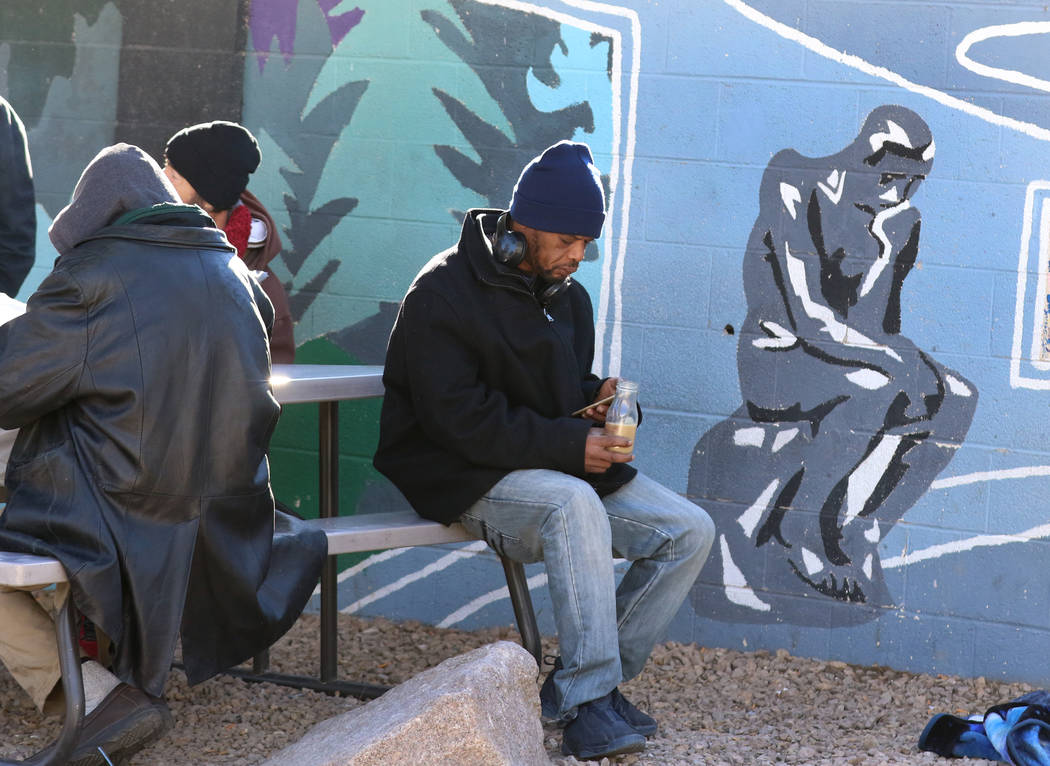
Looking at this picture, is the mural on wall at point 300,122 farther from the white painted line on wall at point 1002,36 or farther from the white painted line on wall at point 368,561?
the white painted line on wall at point 1002,36

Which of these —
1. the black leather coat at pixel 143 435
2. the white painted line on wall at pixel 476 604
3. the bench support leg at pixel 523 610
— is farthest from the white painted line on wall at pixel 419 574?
the black leather coat at pixel 143 435

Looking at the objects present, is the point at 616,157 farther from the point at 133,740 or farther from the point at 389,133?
the point at 133,740

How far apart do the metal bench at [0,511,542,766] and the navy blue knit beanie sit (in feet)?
2.90

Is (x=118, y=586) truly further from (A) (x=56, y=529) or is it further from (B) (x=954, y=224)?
(B) (x=954, y=224)

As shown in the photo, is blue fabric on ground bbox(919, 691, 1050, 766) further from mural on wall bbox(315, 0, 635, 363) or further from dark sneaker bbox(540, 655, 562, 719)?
mural on wall bbox(315, 0, 635, 363)

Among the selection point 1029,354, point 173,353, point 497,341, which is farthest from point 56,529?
point 1029,354

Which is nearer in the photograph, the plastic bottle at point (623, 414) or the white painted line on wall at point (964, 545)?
the plastic bottle at point (623, 414)

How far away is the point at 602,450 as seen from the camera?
3400 millimetres

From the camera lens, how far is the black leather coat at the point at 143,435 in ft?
9.18

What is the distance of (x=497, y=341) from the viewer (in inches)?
135

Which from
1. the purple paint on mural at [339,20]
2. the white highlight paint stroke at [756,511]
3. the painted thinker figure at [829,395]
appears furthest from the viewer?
the purple paint on mural at [339,20]

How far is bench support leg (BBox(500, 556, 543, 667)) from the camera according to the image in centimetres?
366

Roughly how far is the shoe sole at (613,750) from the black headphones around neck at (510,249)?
1.19 meters

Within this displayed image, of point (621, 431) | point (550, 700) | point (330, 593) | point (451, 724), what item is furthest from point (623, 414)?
point (330, 593)
